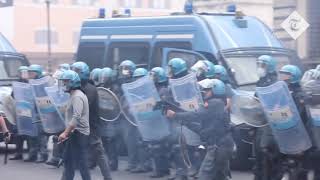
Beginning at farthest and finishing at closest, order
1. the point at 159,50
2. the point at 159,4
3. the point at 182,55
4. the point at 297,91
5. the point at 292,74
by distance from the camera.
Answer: the point at 159,4 < the point at 159,50 < the point at 182,55 < the point at 292,74 < the point at 297,91

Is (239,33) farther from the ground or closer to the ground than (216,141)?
farther from the ground

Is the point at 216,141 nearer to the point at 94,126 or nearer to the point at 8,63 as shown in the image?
the point at 94,126

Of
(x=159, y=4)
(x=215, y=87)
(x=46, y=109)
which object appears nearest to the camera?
(x=215, y=87)

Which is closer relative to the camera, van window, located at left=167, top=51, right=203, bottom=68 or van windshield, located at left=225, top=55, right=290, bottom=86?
van windshield, located at left=225, top=55, right=290, bottom=86

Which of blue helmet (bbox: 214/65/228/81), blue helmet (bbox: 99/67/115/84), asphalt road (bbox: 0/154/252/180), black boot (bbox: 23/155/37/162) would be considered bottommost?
black boot (bbox: 23/155/37/162)

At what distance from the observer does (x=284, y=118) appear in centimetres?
998

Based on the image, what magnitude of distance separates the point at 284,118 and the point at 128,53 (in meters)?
5.75

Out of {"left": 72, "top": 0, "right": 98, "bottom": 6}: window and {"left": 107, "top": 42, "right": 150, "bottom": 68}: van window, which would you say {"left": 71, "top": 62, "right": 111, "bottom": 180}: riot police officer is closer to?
{"left": 107, "top": 42, "right": 150, "bottom": 68}: van window

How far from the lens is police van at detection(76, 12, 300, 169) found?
13688 millimetres

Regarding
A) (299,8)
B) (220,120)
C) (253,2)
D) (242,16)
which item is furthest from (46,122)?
(253,2)

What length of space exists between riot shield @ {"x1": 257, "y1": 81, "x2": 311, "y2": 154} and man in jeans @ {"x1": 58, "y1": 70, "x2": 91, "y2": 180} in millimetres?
2147

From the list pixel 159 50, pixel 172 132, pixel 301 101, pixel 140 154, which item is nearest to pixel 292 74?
pixel 301 101

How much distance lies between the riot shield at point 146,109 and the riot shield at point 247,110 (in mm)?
1059

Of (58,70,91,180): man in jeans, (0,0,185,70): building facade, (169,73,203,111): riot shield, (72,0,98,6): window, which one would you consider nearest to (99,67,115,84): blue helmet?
(169,73,203,111): riot shield
